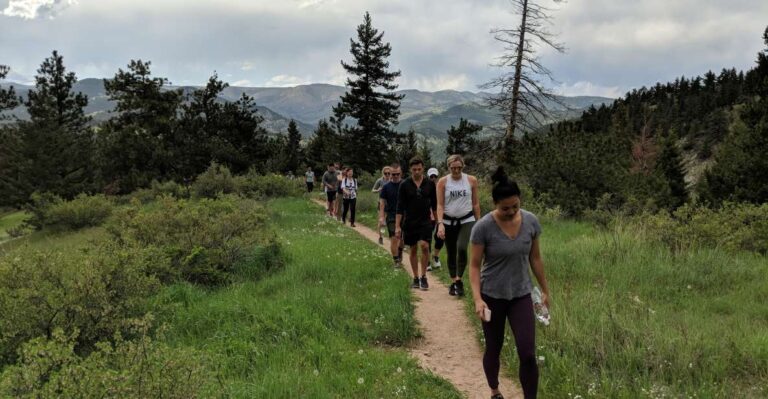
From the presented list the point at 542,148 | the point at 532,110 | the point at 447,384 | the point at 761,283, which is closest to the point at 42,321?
the point at 447,384

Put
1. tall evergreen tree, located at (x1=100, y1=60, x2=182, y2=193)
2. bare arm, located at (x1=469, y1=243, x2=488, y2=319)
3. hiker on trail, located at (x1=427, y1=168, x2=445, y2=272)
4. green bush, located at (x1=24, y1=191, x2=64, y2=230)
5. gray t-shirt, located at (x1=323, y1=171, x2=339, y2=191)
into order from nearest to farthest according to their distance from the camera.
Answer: bare arm, located at (x1=469, y1=243, x2=488, y2=319) → hiker on trail, located at (x1=427, y1=168, x2=445, y2=272) → gray t-shirt, located at (x1=323, y1=171, x2=339, y2=191) → green bush, located at (x1=24, y1=191, x2=64, y2=230) → tall evergreen tree, located at (x1=100, y1=60, x2=182, y2=193)

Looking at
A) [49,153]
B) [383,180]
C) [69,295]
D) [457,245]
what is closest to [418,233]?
[457,245]

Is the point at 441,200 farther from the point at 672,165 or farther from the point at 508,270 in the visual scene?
the point at 672,165

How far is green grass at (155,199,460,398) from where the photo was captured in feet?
14.1

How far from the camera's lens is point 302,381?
A: 4.25m

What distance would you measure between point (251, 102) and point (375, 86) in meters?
11.4

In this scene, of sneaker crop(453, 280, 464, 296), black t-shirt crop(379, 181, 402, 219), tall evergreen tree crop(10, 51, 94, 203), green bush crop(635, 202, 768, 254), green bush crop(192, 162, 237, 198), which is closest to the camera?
sneaker crop(453, 280, 464, 296)

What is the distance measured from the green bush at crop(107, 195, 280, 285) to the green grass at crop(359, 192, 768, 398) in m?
4.13

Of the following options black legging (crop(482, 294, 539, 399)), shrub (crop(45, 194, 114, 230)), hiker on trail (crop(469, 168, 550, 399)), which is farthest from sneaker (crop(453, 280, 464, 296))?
shrub (crop(45, 194, 114, 230))

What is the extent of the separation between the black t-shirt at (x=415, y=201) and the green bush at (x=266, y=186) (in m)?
18.3

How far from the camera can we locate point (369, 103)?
4284cm

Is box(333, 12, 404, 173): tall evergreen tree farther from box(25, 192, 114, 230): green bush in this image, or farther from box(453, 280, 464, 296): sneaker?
box(453, 280, 464, 296): sneaker

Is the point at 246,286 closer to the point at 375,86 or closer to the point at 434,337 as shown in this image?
the point at 434,337

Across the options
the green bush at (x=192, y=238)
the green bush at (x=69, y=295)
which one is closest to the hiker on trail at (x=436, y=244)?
the green bush at (x=192, y=238)
